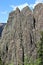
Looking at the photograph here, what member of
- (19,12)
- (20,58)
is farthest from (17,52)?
(19,12)

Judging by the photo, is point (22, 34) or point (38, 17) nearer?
point (38, 17)

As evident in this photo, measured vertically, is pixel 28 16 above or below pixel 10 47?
above

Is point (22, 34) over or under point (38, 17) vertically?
under

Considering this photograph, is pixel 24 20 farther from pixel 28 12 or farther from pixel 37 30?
pixel 37 30

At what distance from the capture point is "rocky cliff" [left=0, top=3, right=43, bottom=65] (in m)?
106

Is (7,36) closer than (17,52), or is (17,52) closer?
(17,52)

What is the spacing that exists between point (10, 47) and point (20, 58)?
27.2 ft

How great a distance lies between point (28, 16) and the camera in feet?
374

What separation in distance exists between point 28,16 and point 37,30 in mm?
9917

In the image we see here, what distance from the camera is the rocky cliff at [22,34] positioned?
10644 cm

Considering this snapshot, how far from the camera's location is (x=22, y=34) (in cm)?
11169

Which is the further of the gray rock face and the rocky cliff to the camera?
the rocky cliff

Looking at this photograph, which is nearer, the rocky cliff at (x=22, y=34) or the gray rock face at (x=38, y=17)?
the gray rock face at (x=38, y=17)

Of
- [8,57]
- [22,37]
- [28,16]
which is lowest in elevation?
[8,57]
